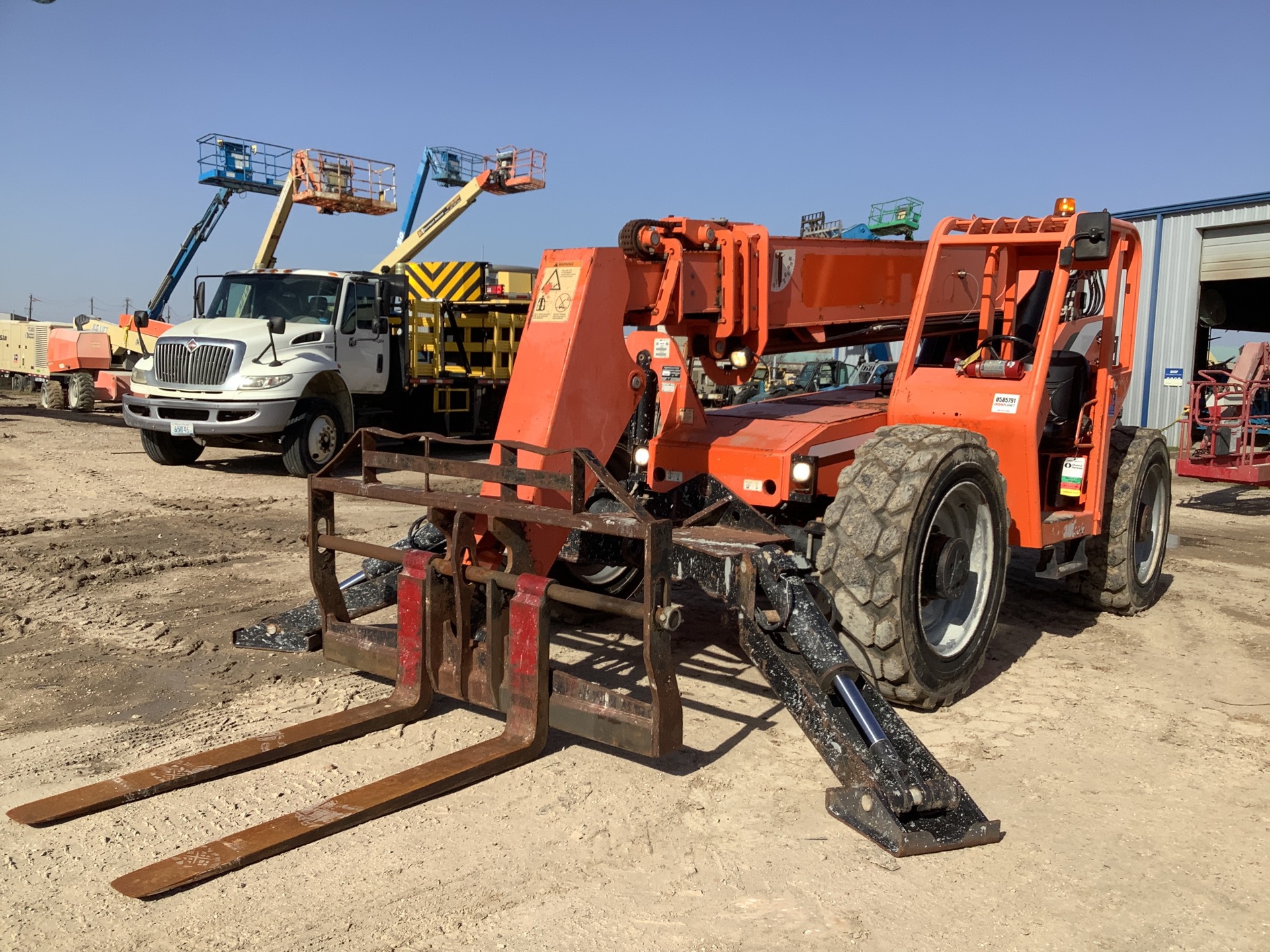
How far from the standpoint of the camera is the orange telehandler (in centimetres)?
378

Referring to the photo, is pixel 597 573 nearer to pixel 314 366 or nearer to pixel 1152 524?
pixel 1152 524

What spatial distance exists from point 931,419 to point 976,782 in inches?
86.1

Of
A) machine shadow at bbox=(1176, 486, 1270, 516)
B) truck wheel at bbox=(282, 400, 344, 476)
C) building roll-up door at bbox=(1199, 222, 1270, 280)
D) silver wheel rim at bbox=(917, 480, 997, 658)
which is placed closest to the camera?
silver wheel rim at bbox=(917, 480, 997, 658)

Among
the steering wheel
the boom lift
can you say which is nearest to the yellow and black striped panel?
the boom lift

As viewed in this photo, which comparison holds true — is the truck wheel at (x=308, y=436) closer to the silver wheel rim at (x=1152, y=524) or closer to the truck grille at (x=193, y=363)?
the truck grille at (x=193, y=363)

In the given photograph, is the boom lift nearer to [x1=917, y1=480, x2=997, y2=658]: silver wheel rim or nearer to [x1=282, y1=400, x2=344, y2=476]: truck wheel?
[x1=282, y1=400, x2=344, y2=476]: truck wheel

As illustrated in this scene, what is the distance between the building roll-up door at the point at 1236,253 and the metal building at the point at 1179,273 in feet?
0.04

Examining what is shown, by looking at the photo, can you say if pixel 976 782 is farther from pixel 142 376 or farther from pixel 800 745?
pixel 142 376

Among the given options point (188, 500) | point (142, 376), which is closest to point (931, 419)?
point (188, 500)

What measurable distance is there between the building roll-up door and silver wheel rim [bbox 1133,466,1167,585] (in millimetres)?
12465

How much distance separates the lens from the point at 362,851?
3.41m

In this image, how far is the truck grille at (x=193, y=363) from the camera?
12.6 meters

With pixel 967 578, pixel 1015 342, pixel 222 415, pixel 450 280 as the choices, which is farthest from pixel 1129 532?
pixel 450 280

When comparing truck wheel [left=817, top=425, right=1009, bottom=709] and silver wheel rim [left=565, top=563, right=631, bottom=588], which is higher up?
truck wheel [left=817, top=425, right=1009, bottom=709]
